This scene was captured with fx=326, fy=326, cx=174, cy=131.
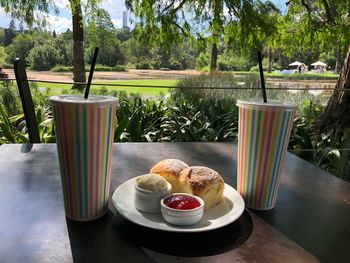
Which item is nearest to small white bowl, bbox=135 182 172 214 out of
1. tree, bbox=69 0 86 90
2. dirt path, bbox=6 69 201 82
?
tree, bbox=69 0 86 90

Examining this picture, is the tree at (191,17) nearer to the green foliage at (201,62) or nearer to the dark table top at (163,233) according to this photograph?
the dark table top at (163,233)

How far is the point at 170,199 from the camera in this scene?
2.13 feet

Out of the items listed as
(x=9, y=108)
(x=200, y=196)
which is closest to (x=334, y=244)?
(x=200, y=196)

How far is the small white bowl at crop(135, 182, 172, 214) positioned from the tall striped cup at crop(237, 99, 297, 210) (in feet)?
0.65

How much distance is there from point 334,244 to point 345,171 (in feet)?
5.56

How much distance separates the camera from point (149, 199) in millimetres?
654

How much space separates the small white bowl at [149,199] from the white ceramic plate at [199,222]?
0.04 ft

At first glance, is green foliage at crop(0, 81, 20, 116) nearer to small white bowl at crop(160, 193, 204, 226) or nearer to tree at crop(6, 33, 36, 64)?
small white bowl at crop(160, 193, 204, 226)

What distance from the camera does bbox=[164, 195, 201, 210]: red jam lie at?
630mm

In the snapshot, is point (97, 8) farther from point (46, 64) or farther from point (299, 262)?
point (46, 64)

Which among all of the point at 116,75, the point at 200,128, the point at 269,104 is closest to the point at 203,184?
the point at 269,104

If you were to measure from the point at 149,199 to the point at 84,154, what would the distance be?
0.51ft

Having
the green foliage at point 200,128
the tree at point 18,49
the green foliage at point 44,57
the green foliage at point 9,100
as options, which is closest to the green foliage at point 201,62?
the green foliage at point 44,57

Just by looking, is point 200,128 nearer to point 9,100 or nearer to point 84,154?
point 84,154
